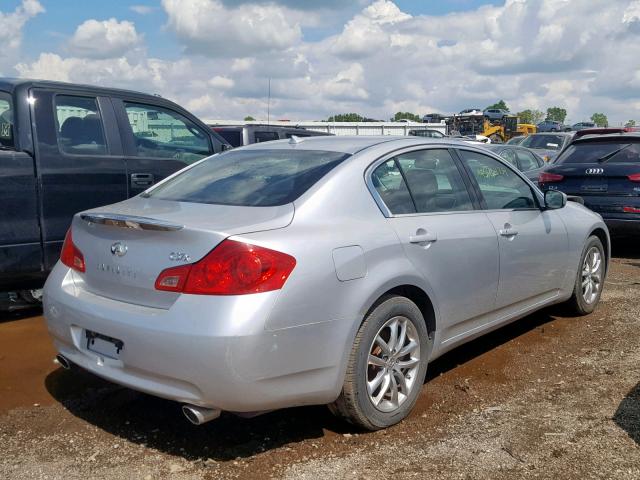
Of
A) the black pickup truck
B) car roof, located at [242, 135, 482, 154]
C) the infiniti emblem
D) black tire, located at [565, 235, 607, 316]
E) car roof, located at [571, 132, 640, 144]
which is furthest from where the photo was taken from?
car roof, located at [571, 132, 640, 144]

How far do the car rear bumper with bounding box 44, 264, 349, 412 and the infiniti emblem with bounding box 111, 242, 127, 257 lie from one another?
244 mm

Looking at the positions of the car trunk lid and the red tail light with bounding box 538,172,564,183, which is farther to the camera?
the red tail light with bounding box 538,172,564,183

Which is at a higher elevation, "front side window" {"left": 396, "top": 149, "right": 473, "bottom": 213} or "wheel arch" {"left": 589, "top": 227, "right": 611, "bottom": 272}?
"front side window" {"left": 396, "top": 149, "right": 473, "bottom": 213}

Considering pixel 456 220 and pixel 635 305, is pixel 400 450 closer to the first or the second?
pixel 456 220

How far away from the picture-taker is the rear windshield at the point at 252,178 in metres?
3.64

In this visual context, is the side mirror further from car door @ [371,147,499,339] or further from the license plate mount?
the license plate mount

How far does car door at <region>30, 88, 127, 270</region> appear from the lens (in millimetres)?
5277

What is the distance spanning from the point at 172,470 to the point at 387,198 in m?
1.84

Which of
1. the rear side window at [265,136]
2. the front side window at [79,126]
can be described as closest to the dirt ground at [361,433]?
the front side window at [79,126]

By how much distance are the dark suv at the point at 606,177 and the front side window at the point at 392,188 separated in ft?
17.0

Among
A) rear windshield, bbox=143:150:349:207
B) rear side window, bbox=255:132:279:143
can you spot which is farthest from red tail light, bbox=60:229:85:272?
rear side window, bbox=255:132:279:143

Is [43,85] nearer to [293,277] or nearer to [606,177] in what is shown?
[293,277]

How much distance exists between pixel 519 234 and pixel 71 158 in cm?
350

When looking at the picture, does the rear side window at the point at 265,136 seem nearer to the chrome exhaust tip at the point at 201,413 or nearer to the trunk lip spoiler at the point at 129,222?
the trunk lip spoiler at the point at 129,222
